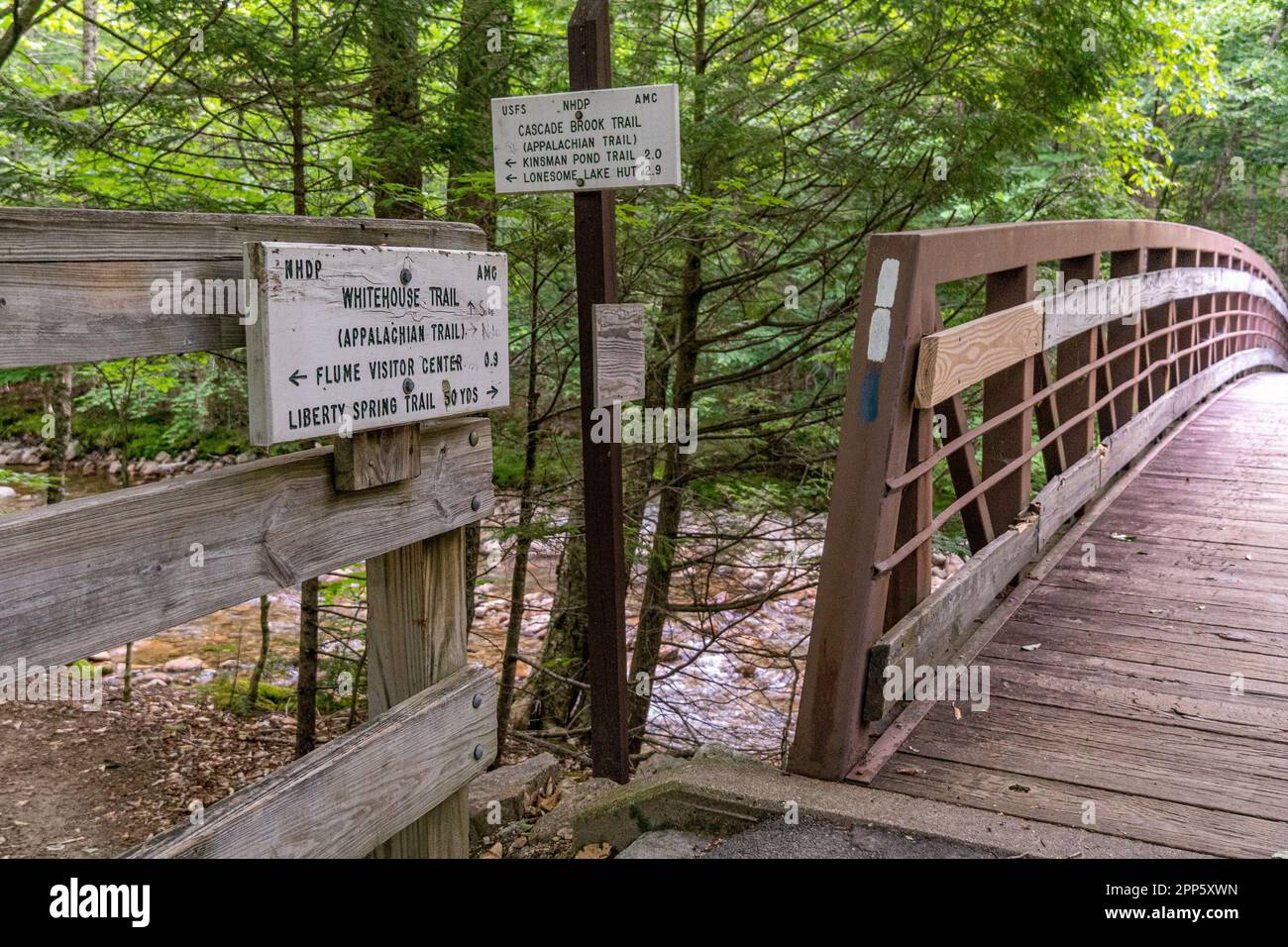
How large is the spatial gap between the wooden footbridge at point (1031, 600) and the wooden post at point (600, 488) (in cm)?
84

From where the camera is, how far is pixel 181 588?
205cm

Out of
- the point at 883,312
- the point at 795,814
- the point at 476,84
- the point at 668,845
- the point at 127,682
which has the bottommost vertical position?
the point at 127,682

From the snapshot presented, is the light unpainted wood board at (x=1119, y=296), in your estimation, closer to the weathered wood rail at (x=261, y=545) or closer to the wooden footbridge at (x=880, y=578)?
the wooden footbridge at (x=880, y=578)

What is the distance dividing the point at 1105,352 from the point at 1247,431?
3.05 m

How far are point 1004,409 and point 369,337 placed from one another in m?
3.13

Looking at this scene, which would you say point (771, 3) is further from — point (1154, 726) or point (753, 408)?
point (1154, 726)

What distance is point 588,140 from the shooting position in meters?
3.67

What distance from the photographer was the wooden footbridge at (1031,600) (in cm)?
319

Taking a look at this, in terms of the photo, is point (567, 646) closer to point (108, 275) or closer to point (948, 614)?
point (948, 614)

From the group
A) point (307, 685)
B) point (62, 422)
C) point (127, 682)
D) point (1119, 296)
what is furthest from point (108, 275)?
point (62, 422)

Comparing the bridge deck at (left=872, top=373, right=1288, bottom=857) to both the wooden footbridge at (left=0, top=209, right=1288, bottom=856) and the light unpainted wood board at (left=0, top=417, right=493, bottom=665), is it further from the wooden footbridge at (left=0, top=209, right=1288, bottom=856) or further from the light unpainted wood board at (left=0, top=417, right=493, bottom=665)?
the light unpainted wood board at (left=0, top=417, right=493, bottom=665)

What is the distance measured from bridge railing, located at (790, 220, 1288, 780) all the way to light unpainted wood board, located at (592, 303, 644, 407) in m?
0.86

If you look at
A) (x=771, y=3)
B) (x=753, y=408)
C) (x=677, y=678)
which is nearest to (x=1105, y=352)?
(x=753, y=408)

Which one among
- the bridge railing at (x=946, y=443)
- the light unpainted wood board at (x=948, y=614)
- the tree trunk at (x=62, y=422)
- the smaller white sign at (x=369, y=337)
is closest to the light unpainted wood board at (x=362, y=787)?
the smaller white sign at (x=369, y=337)
